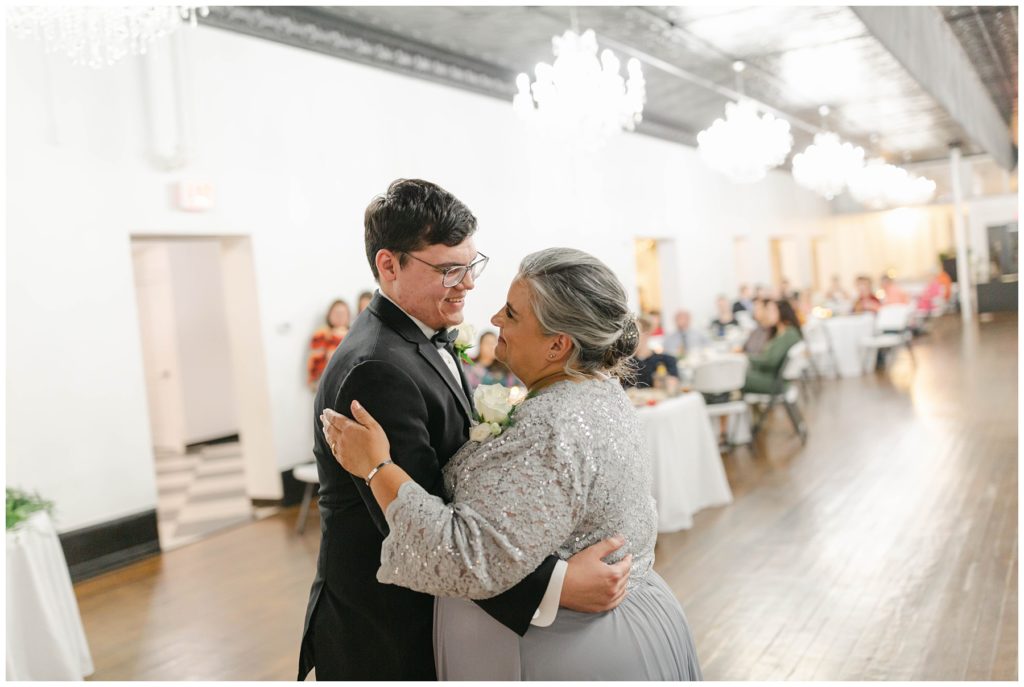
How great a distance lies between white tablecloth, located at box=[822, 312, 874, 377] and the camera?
13.3 m

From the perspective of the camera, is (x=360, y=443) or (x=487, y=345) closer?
(x=360, y=443)

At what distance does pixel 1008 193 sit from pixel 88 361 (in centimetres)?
2202

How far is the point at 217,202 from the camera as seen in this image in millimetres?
6945

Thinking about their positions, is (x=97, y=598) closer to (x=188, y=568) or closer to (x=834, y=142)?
(x=188, y=568)

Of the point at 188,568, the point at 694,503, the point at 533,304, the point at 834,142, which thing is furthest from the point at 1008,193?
the point at 533,304

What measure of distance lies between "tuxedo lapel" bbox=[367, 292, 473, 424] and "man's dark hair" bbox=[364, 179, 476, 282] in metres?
0.10

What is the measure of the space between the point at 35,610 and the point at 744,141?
22.3 ft

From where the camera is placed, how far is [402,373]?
1.79m

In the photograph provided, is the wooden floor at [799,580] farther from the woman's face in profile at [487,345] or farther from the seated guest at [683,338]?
the seated guest at [683,338]

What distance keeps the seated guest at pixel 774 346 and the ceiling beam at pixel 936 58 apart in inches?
89.6

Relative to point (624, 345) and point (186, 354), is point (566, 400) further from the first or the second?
point (186, 354)

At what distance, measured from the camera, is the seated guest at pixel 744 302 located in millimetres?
15281

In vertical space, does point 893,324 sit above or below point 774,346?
below

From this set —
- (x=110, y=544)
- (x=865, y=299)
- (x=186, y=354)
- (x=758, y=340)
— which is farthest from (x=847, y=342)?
(x=110, y=544)
